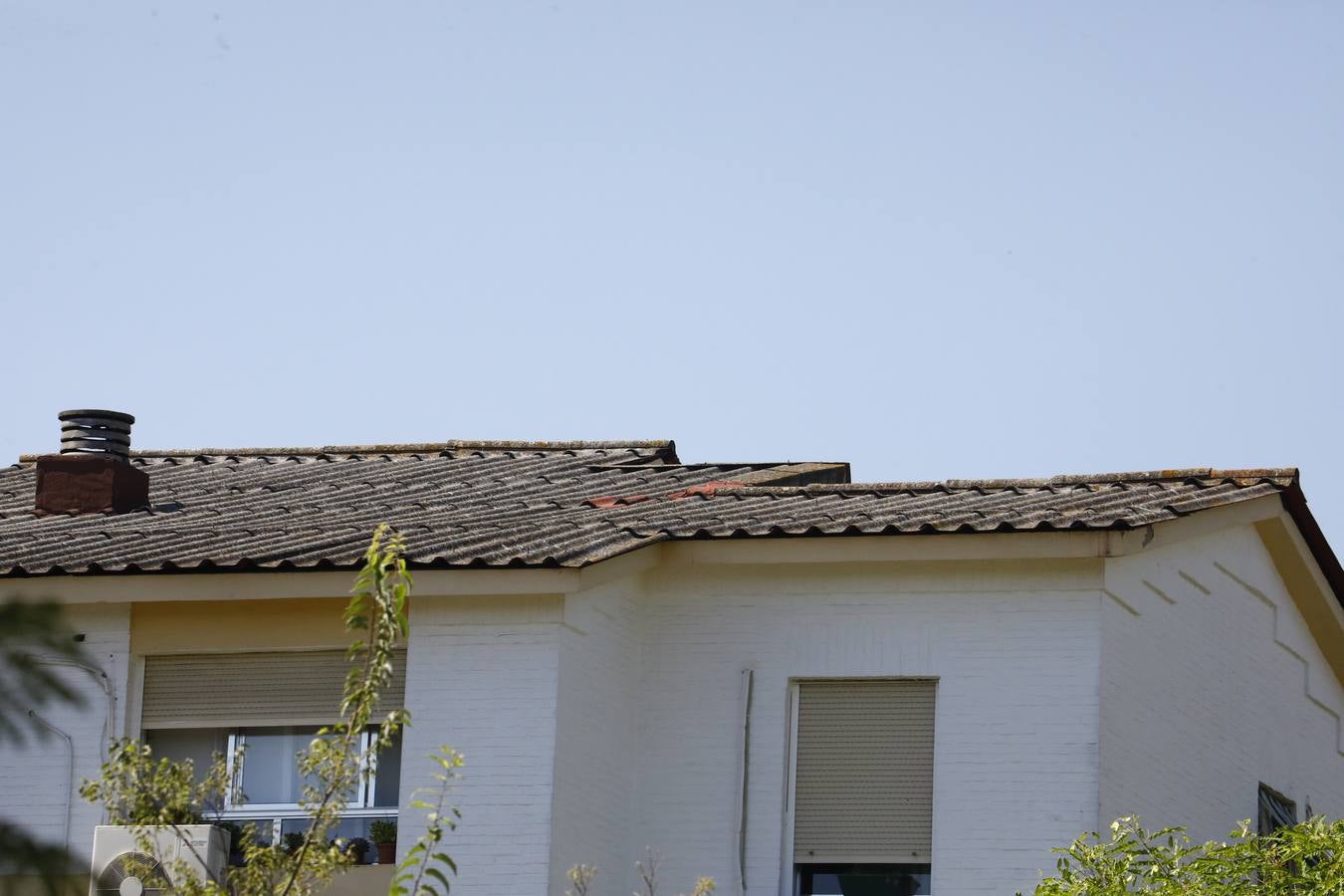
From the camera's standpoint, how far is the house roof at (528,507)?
14117 millimetres

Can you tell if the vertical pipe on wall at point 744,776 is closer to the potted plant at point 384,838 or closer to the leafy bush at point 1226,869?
the potted plant at point 384,838

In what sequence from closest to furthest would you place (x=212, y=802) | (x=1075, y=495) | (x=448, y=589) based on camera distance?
(x=448, y=589)
(x=212, y=802)
(x=1075, y=495)

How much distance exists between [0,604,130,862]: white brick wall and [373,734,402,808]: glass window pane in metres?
1.80

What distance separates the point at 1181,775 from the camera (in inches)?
600

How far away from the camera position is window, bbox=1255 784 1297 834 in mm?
16641

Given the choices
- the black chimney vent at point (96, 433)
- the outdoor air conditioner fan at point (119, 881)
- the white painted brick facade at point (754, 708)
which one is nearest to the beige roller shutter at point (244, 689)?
the white painted brick facade at point (754, 708)

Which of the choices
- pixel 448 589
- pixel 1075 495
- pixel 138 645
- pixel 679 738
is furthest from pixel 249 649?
pixel 1075 495

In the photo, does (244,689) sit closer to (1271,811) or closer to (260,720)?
(260,720)

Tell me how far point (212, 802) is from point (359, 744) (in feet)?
3.69

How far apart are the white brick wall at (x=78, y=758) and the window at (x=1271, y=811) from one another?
8657mm

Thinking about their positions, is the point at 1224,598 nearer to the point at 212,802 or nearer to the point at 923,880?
the point at 923,880

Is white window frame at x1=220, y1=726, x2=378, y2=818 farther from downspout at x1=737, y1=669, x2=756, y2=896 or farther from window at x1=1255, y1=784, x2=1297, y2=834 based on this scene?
window at x1=1255, y1=784, x2=1297, y2=834

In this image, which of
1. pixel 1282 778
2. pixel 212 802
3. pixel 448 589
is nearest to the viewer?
pixel 448 589

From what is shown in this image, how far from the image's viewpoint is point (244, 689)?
14.7 metres
